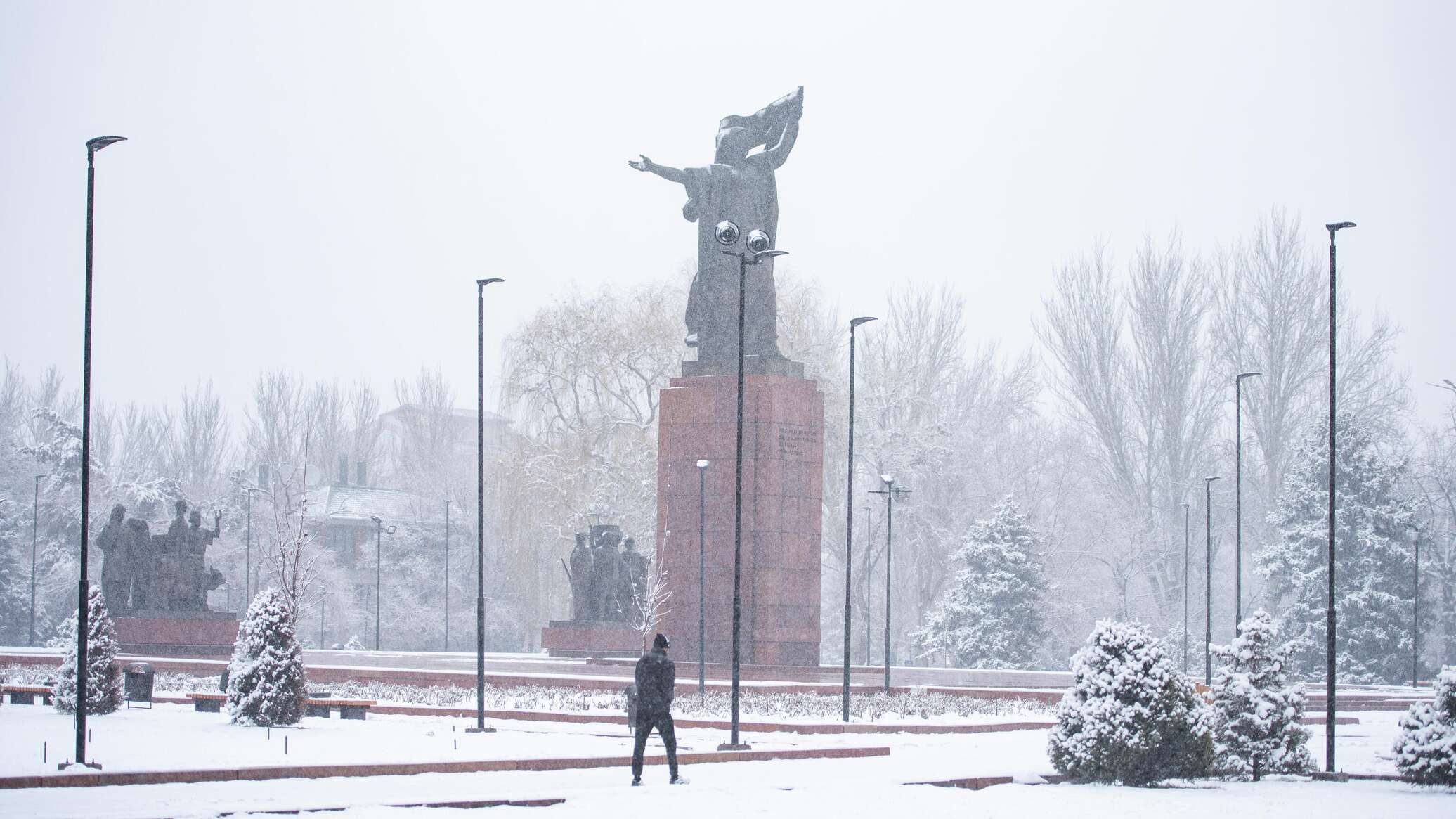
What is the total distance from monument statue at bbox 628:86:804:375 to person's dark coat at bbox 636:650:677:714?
22.6 m

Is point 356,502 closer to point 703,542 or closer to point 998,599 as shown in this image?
point 998,599

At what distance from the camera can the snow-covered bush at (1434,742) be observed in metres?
18.9

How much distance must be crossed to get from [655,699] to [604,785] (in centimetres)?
116

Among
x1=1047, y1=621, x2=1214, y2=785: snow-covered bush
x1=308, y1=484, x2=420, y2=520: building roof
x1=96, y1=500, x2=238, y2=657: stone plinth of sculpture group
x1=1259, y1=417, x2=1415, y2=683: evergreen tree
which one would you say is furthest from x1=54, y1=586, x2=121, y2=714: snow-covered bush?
x1=308, y1=484, x2=420, y2=520: building roof

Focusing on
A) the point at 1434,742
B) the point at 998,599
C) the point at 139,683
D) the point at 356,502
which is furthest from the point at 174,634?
the point at 356,502

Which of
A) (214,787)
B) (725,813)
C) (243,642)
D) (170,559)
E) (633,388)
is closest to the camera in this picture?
(725,813)

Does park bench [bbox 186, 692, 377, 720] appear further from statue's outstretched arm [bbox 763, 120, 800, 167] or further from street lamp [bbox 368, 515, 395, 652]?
street lamp [bbox 368, 515, 395, 652]

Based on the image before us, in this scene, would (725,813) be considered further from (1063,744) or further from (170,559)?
(170,559)

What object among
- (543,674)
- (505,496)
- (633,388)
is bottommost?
(543,674)

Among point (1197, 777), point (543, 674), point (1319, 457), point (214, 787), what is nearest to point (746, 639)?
point (543, 674)

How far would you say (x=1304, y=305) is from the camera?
64.4 meters

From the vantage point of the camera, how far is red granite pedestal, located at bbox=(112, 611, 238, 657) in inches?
1843

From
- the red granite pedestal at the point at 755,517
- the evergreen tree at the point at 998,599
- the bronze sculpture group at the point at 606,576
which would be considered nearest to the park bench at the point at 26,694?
the red granite pedestal at the point at 755,517

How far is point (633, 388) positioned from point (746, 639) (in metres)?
24.8
